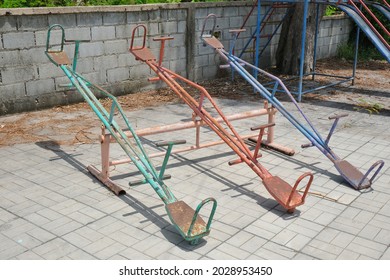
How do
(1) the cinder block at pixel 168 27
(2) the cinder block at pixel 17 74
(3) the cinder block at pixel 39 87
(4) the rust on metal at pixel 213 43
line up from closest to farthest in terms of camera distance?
(4) the rust on metal at pixel 213 43 → (2) the cinder block at pixel 17 74 → (3) the cinder block at pixel 39 87 → (1) the cinder block at pixel 168 27

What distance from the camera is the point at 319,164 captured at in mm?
5688

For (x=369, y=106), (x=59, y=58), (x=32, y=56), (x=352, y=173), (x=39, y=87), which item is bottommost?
(x=369, y=106)

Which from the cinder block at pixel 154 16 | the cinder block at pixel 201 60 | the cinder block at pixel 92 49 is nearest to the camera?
the cinder block at pixel 92 49

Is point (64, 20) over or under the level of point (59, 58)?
over

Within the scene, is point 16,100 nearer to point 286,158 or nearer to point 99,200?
point 99,200

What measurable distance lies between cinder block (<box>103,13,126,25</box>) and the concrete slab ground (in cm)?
284

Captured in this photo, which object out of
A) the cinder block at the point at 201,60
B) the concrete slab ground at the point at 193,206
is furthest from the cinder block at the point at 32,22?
the cinder block at the point at 201,60

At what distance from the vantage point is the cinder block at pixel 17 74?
720cm

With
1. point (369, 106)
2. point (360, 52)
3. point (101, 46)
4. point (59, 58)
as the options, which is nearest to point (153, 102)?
point (101, 46)

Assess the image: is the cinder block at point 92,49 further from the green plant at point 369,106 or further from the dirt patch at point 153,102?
the green plant at point 369,106

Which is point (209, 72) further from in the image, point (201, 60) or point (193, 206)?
point (193, 206)

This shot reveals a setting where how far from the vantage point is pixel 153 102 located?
866 cm

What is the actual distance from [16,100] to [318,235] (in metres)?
5.41

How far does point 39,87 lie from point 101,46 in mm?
1354
